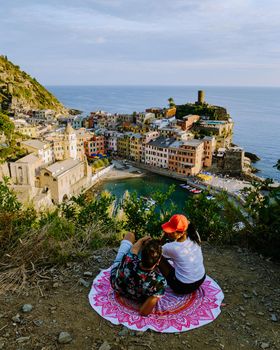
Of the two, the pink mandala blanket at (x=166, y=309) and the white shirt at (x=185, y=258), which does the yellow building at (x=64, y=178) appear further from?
the white shirt at (x=185, y=258)

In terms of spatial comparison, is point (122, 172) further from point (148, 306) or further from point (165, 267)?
point (148, 306)

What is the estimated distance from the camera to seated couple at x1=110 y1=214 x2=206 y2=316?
284cm

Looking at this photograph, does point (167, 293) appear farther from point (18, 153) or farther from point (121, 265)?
point (18, 153)

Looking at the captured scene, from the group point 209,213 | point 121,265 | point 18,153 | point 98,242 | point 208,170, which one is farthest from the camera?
point 208,170

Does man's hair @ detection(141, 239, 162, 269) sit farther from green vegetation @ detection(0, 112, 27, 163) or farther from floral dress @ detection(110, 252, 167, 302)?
green vegetation @ detection(0, 112, 27, 163)

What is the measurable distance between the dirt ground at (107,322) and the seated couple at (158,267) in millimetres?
341

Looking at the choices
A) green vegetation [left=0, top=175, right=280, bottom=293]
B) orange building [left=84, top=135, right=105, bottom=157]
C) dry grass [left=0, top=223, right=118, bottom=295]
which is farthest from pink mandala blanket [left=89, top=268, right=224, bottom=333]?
orange building [left=84, top=135, right=105, bottom=157]

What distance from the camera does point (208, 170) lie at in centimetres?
3347

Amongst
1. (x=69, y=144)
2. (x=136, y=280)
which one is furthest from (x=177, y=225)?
(x=69, y=144)

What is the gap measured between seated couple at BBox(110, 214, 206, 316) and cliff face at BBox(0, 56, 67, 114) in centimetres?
5337

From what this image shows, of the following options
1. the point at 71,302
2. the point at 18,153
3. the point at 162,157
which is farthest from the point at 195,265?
the point at 162,157

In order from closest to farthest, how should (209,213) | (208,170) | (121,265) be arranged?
1. (121,265)
2. (209,213)
3. (208,170)

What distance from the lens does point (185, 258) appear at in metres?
3.05

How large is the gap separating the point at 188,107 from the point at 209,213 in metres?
47.4
